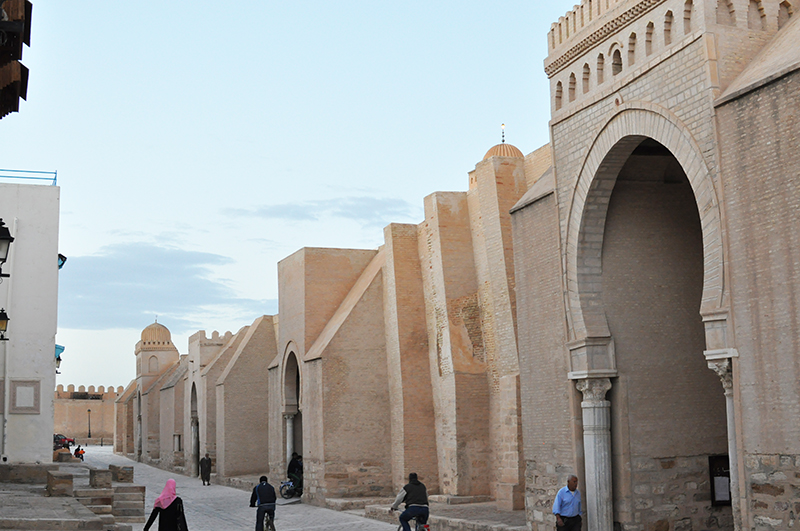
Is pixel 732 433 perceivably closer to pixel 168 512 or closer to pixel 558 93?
pixel 558 93

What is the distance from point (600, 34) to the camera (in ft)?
37.6

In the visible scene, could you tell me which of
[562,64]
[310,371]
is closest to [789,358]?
[562,64]

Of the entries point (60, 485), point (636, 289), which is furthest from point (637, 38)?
point (60, 485)

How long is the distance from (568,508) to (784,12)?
5.84 m

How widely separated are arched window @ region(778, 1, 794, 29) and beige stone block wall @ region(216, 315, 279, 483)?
73.6 feet

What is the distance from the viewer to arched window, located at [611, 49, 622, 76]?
11242 mm

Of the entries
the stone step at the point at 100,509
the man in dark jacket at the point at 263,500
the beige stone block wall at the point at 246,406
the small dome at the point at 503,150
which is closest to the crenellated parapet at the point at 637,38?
the man in dark jacket at the point at 263,500

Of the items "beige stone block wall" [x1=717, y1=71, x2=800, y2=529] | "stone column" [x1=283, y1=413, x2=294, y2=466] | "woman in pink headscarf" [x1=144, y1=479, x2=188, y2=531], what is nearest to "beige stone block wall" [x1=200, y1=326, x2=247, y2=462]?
"stone column" [x1=283, y1=413, x2=294, y2=466]

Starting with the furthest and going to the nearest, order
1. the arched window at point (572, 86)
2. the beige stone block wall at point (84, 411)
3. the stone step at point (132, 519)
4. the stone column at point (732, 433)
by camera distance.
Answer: the beige stone block wall at point (84, 411) → the stone step at point (132, 519) → the arched window at point (572, 86) → the stone column at point (732, 433)

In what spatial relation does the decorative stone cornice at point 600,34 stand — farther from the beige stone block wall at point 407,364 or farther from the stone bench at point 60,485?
the stone bench at point 60,485

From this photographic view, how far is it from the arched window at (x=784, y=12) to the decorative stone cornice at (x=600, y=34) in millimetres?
1241

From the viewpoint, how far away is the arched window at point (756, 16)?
986 cm

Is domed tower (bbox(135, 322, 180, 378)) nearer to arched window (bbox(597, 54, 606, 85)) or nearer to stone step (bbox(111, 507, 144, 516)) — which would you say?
stone step (bbox(111, 507, 144, 516))

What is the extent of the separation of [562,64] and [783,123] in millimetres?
4207
